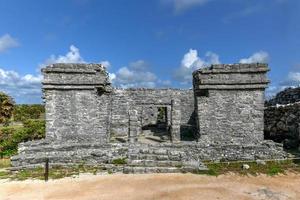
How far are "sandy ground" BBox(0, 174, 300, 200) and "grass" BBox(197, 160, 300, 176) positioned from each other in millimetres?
547

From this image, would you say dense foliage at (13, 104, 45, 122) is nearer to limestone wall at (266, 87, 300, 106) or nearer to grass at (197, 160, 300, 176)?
limestone wall at (266, 87, 300, 106)

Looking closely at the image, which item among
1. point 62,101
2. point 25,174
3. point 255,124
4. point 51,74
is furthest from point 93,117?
point 255,124

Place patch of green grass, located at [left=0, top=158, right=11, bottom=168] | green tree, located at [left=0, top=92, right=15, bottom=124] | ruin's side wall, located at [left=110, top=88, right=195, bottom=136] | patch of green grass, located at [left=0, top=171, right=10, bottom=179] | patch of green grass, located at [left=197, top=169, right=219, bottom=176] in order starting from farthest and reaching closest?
green tree, located at [left=0, top=92, right=15, bottom=124] < ruin's side wall, located at [left=110, top=88, right=195, bottom=136] < patch of green grass, located at [left=0, top=158, right=11, bottom=168] < patch of green grass, located at [left=0, top=171, right=10, bottom=179] < patch of green grass, located at [left=197, top=169, right=219, bottom=176]

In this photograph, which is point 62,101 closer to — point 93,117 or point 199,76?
point 93,117

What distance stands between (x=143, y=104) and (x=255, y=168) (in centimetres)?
1188

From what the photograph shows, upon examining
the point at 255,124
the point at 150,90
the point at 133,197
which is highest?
the point at 150,90

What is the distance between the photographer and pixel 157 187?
43.3ft

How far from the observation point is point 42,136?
2531 centimetres

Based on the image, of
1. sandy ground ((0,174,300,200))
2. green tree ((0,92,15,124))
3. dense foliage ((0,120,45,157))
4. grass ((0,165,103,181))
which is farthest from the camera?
green tree ((0,92,15,124))

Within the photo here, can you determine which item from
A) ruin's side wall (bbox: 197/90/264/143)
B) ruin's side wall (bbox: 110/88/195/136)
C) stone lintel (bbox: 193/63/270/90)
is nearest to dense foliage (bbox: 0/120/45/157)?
ruin's side wall (bbox: 110/88/195/136)

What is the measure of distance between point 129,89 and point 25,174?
12287mm

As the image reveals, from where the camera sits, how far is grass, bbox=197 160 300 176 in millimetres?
15431

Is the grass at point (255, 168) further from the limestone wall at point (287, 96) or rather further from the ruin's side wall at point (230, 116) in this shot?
the limestone wall at point (287, 96)

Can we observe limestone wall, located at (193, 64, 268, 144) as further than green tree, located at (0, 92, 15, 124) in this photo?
No
